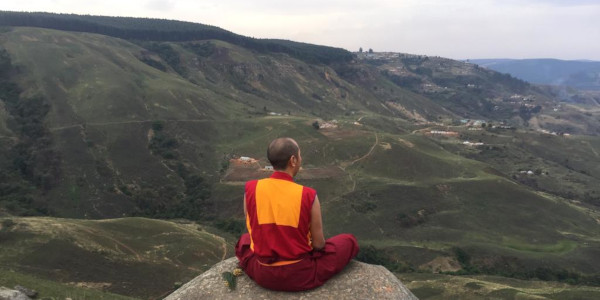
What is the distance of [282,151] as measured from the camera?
871cm

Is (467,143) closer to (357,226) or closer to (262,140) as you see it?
(262,140)

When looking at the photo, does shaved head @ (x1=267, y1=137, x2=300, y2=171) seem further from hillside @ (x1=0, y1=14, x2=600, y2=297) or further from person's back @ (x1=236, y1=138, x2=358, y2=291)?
hillside @ (x1=0, y1=14, x2=600, y2=297)

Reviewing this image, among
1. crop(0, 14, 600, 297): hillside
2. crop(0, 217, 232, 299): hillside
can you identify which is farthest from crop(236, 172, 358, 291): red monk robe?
crop(0, 14, 600, 297): hillside

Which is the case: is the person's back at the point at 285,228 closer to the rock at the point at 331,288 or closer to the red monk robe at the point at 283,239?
the red monk robe at the point at 283,239

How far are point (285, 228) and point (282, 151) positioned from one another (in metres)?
1.56

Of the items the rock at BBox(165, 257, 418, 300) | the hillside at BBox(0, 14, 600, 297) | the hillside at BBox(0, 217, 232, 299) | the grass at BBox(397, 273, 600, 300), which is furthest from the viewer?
the hillside at BBox(0, 14, 600, 297)

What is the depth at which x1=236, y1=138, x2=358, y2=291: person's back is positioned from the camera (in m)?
8.62

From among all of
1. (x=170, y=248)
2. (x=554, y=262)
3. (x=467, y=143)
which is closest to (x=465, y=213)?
(x=554, y=262)

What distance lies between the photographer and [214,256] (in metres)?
65.1

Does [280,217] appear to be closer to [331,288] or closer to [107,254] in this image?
[331,288]

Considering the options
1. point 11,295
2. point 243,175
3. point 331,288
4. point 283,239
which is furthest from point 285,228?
point 243,175

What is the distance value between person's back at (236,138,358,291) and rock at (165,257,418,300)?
8.9 inches

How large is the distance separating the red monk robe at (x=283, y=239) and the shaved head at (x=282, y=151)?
276 mm

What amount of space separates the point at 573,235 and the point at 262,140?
83172 mm
